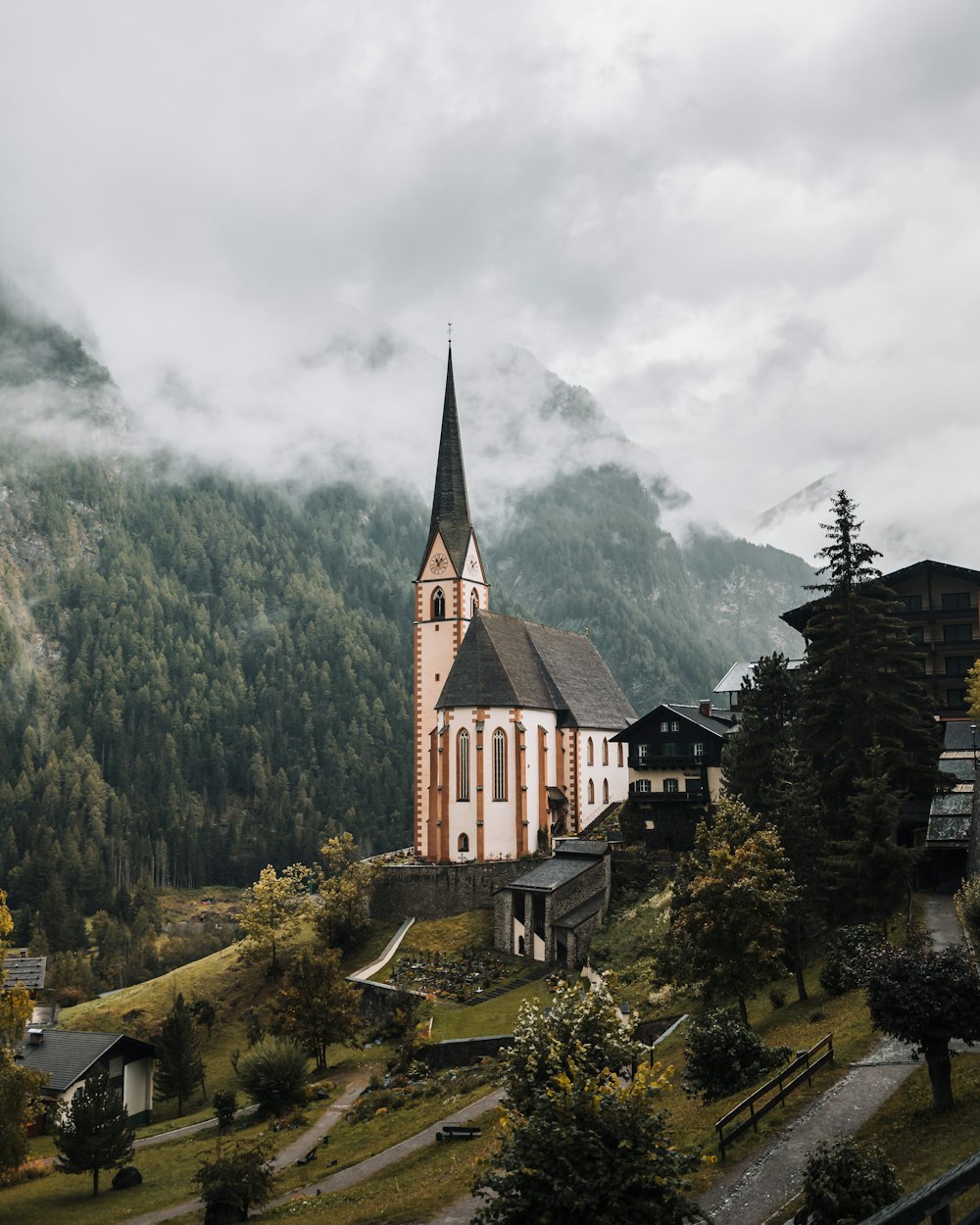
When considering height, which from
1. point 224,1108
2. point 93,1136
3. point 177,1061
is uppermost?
point 93,1136

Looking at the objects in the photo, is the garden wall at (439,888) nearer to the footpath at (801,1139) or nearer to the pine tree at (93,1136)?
the pine tree at (93,1136)

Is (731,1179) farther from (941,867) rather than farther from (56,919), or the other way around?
(56,919)

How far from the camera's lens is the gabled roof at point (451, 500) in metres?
87.9

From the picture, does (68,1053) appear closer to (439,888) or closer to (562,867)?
(439,888)

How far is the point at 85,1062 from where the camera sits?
1973 inches

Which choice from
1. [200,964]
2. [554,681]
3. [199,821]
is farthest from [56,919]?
[554,681]

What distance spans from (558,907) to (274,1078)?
824 inches

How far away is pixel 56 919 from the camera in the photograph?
453 ft

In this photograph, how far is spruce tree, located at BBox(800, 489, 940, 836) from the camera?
45688 millimetres

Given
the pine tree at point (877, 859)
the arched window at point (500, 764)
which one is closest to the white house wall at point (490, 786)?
the arched window at point (500, 764)

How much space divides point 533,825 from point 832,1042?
48.4 meters

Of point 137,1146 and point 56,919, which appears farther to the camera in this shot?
point 56,919

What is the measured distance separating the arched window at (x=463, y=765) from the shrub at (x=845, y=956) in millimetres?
40628

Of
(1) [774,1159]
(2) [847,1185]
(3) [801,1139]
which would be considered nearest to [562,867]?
(3) [801,1139]
